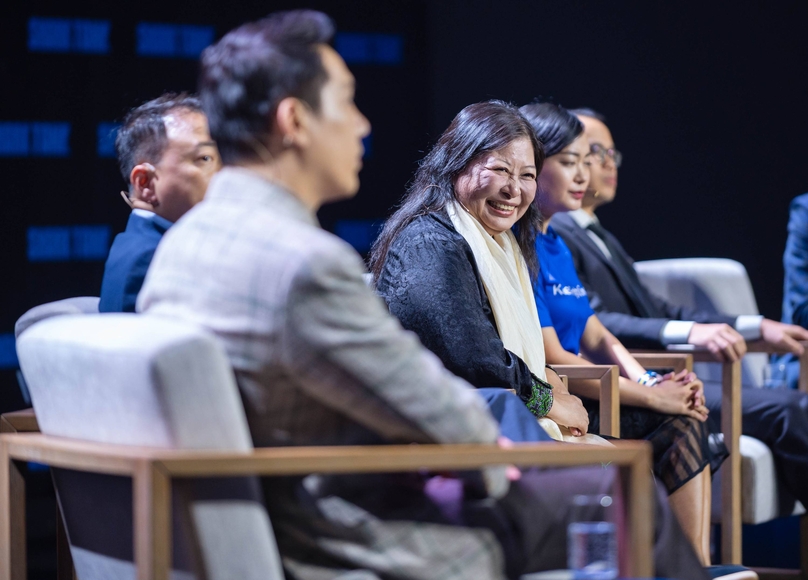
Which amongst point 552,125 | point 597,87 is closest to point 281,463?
point 552,125

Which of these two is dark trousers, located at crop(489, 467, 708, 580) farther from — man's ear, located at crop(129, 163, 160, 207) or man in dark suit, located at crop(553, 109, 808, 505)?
man in dark suit, located at crop(553, 109, 808, 505)

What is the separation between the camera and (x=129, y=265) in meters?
2.05

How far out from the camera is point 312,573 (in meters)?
1.38

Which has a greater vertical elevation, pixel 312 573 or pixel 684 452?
pixel 312 573

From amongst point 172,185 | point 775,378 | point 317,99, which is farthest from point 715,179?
point 317,99

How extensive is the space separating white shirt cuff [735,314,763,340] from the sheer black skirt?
60 centimetres

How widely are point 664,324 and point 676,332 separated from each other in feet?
0.18

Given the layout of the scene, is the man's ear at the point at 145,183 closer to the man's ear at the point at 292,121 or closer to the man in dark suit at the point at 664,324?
the man's ear at the point at 292,121

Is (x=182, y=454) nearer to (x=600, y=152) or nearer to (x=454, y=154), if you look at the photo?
(x=454, y=154)

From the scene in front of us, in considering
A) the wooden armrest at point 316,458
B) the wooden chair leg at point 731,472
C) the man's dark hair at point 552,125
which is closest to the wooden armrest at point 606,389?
the wooden chair leg at point 731,472

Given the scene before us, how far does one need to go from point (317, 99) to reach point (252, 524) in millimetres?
563

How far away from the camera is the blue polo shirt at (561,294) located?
116 inches

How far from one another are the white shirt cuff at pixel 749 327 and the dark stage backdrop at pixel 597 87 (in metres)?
1.67

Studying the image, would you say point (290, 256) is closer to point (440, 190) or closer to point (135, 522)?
point (135, 522)
